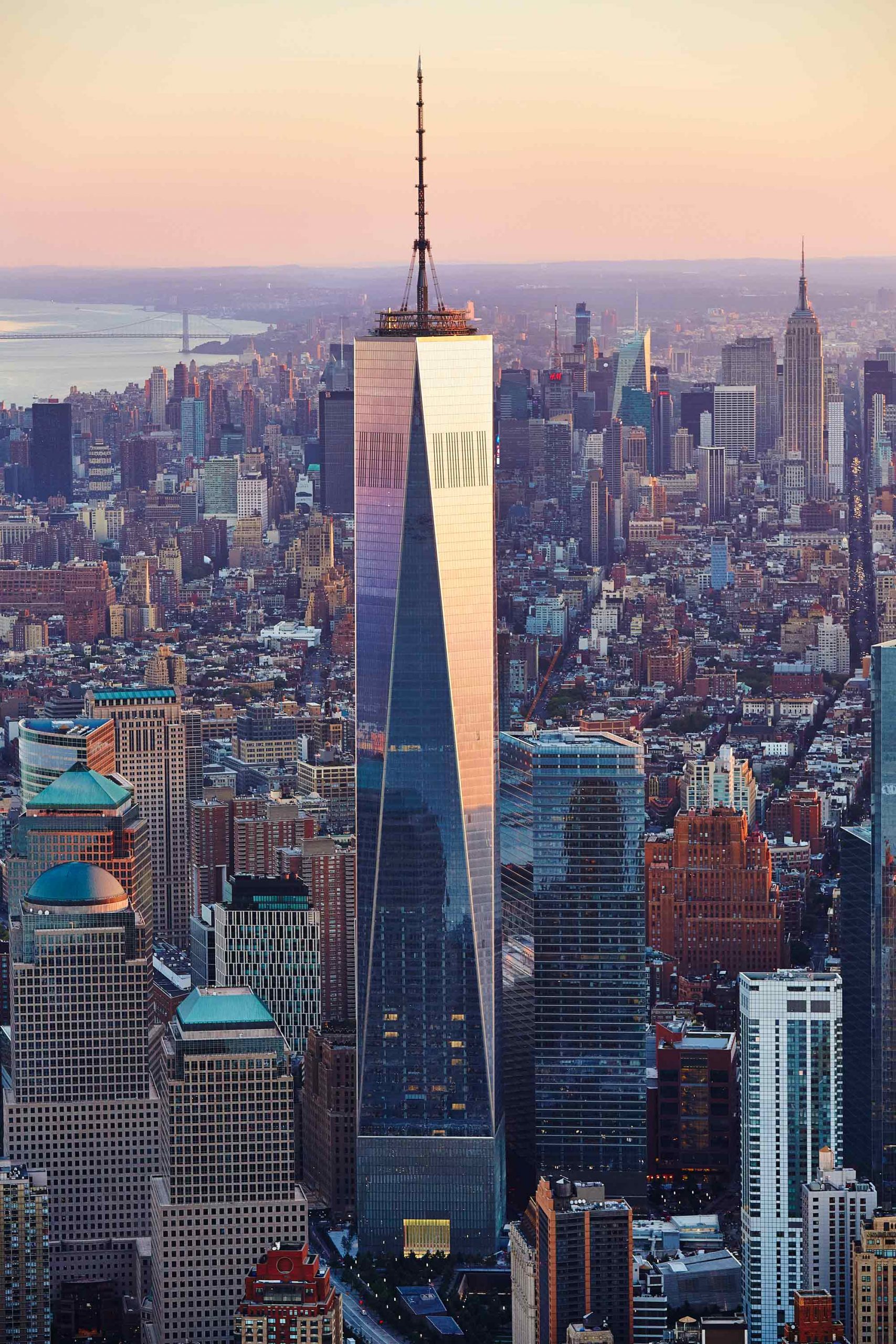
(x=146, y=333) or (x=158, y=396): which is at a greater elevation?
(x=146, y=333)

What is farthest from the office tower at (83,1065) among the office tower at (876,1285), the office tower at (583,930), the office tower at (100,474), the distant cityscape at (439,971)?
the office tower at (100,474)

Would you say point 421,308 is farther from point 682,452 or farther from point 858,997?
point 682,452

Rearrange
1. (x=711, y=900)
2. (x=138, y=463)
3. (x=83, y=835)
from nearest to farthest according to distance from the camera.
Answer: (x=83, y=835) → (x=711, y=900) → (x=138, y=463)

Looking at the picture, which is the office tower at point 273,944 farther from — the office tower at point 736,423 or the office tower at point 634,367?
the office tower at point 736,423

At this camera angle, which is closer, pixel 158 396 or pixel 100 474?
pixel 158 396

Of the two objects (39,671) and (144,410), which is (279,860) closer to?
(39,671)

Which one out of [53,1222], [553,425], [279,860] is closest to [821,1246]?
[53,1222]

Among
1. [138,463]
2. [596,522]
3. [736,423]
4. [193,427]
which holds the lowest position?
[596,522]

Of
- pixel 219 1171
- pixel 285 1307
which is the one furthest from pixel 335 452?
pixel 285 1307
